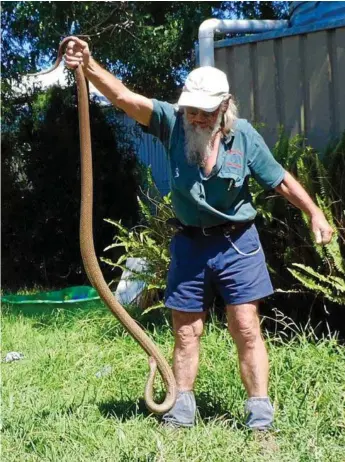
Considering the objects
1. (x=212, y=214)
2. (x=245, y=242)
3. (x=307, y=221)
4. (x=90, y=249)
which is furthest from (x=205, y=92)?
(x=307, y=221)

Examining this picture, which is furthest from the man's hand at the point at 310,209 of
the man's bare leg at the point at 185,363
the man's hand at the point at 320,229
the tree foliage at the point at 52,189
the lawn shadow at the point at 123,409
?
the tree foliage at the point at 52,189

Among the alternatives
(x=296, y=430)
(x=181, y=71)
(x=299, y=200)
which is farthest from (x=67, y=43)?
(x=181, y=71)

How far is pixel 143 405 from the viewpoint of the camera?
14.0ft

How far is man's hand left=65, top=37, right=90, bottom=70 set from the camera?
345 centimetres

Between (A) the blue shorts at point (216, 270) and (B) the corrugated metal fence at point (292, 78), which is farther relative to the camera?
(B) the corrugated metal fence at point (292, 78)

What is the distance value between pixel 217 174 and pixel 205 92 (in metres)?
0.40

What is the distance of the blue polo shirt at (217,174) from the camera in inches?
146

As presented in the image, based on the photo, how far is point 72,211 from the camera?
33.7 feet

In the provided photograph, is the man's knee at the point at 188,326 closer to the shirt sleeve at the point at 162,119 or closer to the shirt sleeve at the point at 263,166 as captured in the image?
the shirt sleeve at the point at 263,166

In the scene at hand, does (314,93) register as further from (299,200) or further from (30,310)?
(30,310)

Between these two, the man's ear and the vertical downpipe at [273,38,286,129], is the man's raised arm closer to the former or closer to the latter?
the man's ear

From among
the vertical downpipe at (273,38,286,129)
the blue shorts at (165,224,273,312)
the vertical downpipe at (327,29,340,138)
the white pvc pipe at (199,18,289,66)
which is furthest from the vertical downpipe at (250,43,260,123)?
the blue shorts at (165,224,273,312)

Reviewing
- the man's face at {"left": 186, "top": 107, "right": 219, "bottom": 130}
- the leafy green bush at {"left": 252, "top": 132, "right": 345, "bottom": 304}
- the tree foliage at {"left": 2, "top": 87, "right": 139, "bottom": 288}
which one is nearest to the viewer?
the man's face at {"left": 186, "top": 107, "right": 219, "bottom": 130}

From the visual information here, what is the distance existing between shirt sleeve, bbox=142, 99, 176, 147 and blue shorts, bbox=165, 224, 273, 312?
53 cm
